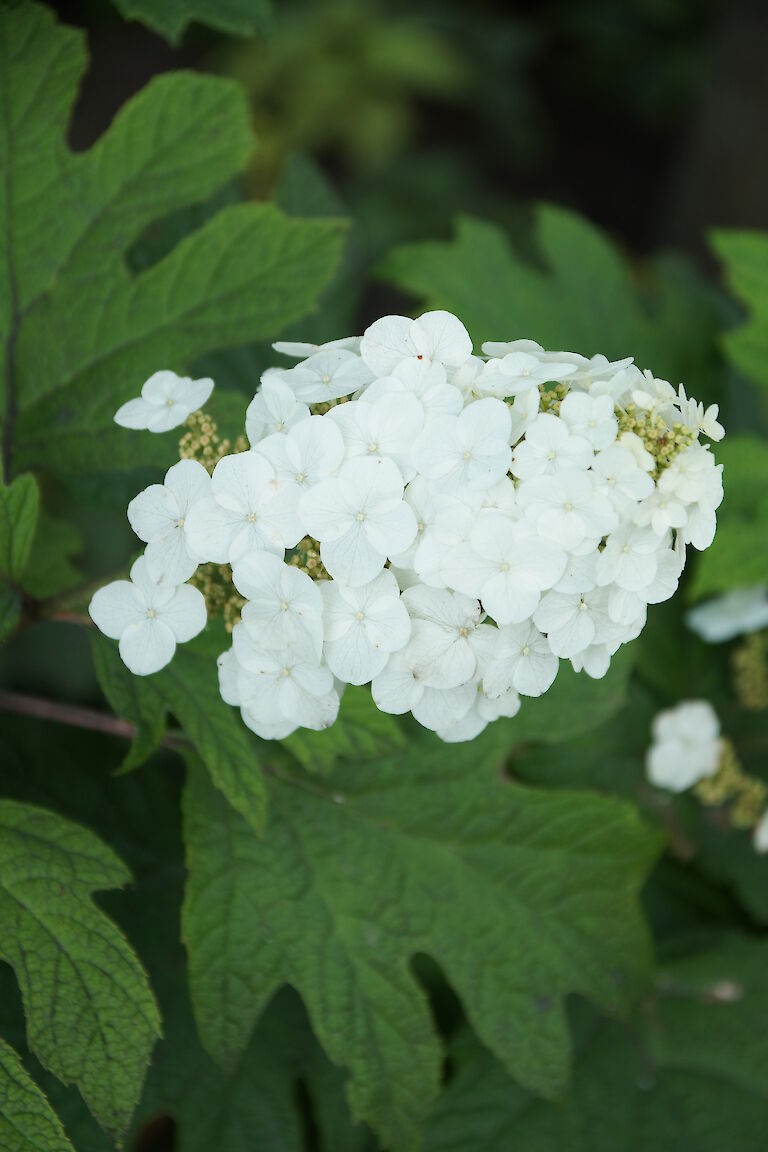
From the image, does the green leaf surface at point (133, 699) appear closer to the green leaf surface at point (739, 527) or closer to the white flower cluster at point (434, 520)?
the white flower cluster at point (434, 520)

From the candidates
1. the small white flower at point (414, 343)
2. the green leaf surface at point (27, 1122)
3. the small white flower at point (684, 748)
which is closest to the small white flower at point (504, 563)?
the small white flower at point (414, 343)

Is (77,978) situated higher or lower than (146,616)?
lower

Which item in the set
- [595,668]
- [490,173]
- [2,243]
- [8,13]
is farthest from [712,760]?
[490,173]

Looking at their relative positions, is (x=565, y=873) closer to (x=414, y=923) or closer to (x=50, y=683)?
(x=414, y=923)

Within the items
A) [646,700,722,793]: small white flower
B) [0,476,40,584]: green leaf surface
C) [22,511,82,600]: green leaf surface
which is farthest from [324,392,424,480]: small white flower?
[646,700,722,793]: small white flower

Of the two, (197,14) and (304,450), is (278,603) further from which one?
(197,14)

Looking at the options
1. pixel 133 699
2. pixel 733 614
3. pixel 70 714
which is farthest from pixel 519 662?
pixel 733 614
